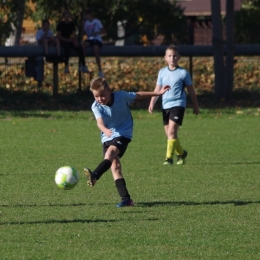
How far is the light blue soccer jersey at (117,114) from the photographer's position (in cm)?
858

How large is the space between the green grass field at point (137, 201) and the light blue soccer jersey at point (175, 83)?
1.01m

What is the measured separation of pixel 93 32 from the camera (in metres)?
21.6

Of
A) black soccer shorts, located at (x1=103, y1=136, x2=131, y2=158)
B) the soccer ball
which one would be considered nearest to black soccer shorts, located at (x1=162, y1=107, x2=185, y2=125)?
black soccer shorts, located at (x1=103, y1=136, x2=131, y2=158)

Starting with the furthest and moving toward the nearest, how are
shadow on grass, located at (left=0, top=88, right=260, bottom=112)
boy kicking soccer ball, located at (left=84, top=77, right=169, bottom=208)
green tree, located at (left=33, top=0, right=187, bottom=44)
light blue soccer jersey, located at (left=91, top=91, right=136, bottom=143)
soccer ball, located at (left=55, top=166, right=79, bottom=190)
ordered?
green tree, located at (left=33, top=0, right=187, bottom=44) < shadow on grass, located at (left=0, top=88, right=260, bottom=112) < light blue soccer jersey, located at (left=91, top=91, right=136, bottom=143) < boy kicking soccer ball, located at (left=84, top=77, right=169, bottom=208) < soccer ball, located at (left=55, top=166, right=79, bottom=190)

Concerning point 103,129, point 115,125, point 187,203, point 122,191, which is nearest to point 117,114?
point 115,125

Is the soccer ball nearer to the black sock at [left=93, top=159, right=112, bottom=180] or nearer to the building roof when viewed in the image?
the black sock at [left=93, top=159, right=112, bottom=180]

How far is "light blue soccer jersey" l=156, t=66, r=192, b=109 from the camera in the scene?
12.0m

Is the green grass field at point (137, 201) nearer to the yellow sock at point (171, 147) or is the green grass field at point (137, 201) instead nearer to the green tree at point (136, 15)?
the yellow sock at point (171, 147)

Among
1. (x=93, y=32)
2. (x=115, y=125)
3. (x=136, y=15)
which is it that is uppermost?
(x=136, y=15)

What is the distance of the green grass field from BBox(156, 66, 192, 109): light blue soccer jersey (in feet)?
3.31

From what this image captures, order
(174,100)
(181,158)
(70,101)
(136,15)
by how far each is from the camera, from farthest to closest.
Answer: (136,15), (70,101), (181,158), (174,100)

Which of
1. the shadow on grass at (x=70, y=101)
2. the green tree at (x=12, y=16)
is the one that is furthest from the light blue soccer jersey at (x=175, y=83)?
the green tree at (x=12, y=16)

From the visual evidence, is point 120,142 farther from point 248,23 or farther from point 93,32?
point 248,23

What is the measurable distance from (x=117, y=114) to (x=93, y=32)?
1323cm
